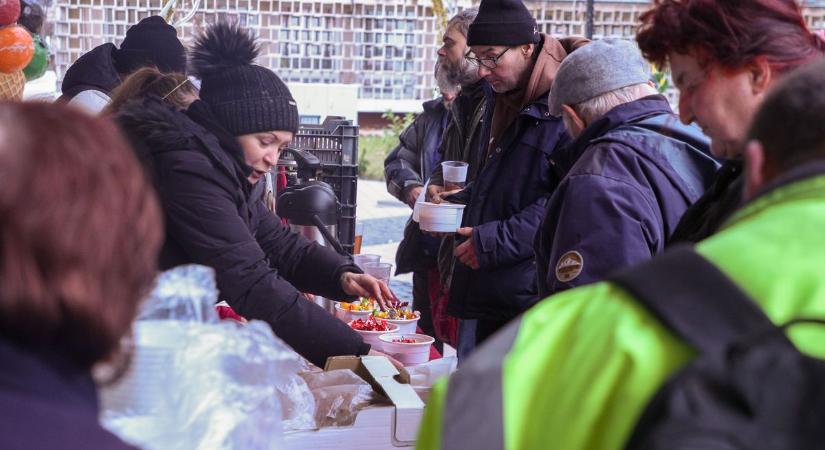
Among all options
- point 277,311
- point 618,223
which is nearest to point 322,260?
point 277,311

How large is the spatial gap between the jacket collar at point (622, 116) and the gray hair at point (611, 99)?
0.03 m

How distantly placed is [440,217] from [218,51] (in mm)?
1075

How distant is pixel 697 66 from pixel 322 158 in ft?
10.00

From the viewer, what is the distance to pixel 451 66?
466cm

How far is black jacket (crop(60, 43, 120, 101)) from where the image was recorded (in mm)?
4562

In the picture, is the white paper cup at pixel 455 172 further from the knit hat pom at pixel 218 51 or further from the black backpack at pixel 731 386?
the black backpack at pixel 731 386

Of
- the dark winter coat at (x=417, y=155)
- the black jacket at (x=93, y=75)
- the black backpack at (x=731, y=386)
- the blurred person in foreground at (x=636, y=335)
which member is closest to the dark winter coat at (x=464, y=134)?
the dark winter coat at (x=417, y=155)

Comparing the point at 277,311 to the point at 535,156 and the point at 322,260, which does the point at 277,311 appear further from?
the point at 535,156

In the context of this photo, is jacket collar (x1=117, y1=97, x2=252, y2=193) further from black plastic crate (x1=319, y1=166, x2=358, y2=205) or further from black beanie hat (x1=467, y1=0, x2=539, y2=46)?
black plastic crate (x1=319, y1=166, x2=358, y2=205)

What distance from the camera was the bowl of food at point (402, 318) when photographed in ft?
11.0

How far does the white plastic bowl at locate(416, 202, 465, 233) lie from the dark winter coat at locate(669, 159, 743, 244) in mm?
1805

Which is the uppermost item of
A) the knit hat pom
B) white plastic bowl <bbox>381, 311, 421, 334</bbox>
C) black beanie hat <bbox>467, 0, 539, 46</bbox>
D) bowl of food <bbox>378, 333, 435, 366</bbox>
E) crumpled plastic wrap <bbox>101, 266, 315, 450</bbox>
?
black beanie hat <bbox>467, 0, 539, 46</bbox>

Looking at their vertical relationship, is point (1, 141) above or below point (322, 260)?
above

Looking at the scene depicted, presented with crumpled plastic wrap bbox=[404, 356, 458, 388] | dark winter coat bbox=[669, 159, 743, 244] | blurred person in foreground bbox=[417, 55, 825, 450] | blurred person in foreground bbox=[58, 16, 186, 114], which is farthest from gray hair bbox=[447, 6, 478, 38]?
blurred person in foreground bbox=[417, 55, 825, 450]
